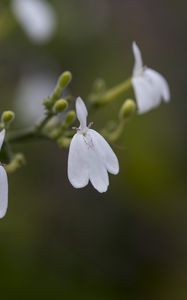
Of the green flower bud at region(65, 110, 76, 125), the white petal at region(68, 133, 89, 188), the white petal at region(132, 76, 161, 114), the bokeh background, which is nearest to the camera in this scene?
the white petal at region(68, 133, 89, 188)

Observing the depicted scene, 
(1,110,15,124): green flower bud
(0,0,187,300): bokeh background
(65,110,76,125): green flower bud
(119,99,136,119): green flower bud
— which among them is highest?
(1,110,15,124): green flower bud

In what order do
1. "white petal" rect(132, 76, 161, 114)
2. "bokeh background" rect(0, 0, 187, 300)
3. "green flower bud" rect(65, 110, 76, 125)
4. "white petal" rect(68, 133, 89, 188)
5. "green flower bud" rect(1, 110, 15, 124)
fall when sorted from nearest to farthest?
"white petal" rect(68, 133, 89, 188) → "green flower bud" rect(1, 110, 15, 124) → "green flower bud" rect(65, 110, 76, 125) → "white petal" rect(132, 76, 161, 114) → "bokeh background" rect(0, 0, 187, 300)

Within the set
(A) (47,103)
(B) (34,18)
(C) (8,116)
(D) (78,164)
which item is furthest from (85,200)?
(D) (78,164)

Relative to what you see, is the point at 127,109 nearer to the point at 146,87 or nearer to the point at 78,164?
the point at 146,87

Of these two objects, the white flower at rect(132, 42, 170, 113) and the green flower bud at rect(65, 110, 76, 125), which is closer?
the green flower bud at rect(65, 110, 76, 125)

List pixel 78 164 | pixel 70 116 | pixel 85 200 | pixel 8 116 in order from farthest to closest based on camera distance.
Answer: pixel 85 200 < pixel 70 116 < pixel 8 116 < pixel 78 164

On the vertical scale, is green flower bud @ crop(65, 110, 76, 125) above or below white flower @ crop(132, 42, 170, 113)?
above

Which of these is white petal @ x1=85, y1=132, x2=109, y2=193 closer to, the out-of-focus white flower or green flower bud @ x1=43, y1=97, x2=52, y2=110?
green flower bud @ x1=43, y1=97, x2=52, y2=110

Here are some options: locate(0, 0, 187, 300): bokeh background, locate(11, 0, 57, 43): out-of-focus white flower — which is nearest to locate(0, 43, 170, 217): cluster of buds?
locate(0, 0, 187, 300): bokeh background
